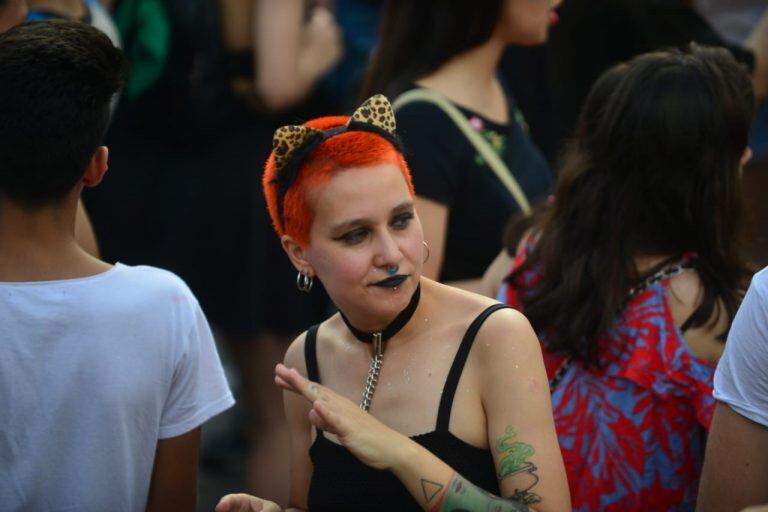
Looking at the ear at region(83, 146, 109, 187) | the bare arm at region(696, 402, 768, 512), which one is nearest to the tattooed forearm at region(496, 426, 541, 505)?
the bare arm at region(696, 402, 768, 512)

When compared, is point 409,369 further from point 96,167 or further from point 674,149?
point 674,149

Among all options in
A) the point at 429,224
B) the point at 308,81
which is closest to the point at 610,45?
the point at 308,81

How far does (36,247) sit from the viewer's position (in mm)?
2479

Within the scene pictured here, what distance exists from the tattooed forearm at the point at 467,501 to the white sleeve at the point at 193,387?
715 millimetres

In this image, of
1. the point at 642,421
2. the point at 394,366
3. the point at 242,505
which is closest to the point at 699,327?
the point at 642,421

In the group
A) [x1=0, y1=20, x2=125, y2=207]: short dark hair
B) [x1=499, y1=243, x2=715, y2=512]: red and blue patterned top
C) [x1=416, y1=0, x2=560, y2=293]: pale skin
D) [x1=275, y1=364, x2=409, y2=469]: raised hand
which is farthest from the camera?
[x1=416, y1=0, x2=560, y2=293]: pale skin

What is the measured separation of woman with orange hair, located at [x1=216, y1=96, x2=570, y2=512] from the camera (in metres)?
2.20

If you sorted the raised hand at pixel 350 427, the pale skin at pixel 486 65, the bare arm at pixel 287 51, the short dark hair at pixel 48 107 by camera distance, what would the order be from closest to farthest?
the raised hand at pixel 350 427, the short dark hair at pixel 48 107, the pale skin at pixel 486 65, the bare arm at pixel 287 51

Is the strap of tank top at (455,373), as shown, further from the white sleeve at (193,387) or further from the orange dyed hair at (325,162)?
the white sleeve at (193,387)

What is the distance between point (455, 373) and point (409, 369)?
0.12 metres

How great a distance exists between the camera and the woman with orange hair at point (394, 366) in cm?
220

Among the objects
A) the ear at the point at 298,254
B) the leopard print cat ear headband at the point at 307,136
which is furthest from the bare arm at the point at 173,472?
the leopard print cat ear headband at the point at 307,136

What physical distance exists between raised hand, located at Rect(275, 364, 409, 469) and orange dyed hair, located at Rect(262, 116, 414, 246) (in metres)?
0.35

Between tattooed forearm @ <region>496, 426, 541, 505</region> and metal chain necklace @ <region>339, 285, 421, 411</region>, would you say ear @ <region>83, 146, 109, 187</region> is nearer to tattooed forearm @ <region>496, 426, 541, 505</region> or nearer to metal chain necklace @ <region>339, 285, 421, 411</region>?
metal chain necklace @ <region>339, 285, 421, 411</region>
